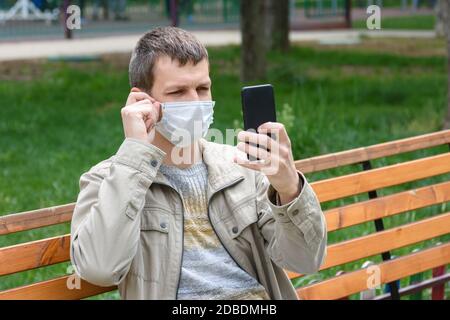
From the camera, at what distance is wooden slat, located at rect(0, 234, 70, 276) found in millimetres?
2803

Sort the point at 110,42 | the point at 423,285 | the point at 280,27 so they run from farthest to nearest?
the point at 110,42 → the point at 280,27 → the point at 423,285

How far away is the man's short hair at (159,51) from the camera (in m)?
2.81

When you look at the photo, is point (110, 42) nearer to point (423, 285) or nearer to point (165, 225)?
point (423, 285)

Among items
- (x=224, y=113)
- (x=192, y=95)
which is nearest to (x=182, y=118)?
(x=192, y=95)

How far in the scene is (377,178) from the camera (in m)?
3.95

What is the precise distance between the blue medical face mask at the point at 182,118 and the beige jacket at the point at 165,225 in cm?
12

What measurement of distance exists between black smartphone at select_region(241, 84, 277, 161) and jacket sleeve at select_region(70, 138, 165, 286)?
25 cm

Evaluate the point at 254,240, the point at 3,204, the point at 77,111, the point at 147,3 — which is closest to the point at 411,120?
the point at 77,111

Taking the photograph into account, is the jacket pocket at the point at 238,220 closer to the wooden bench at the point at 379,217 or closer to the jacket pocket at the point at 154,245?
the jacket pocket at the point at 154,245

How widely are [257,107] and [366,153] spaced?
4.64 ft

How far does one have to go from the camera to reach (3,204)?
6.13m

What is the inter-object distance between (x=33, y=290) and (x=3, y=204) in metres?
3.37

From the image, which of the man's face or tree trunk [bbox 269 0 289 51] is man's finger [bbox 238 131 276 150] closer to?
the man's face

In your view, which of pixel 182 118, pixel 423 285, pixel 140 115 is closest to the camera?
pixel 140 115
